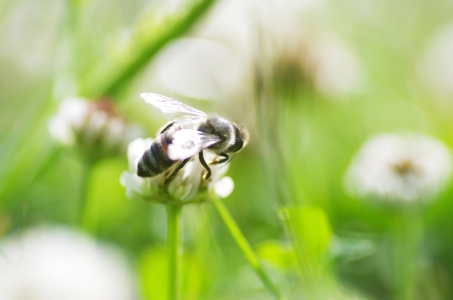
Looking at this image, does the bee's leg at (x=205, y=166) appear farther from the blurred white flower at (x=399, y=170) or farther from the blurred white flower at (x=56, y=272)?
the blurred white flower at (x=399, y=170)

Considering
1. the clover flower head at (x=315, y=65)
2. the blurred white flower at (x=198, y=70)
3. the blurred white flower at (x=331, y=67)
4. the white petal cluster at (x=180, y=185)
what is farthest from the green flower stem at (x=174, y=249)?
the blurred white flower at (x=198, y=70)

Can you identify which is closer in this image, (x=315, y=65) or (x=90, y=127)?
(x=90, y=127)

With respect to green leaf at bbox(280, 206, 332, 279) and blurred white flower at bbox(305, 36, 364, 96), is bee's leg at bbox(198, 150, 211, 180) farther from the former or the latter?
blurred white flower at bbox(305, 36, 364, 96)

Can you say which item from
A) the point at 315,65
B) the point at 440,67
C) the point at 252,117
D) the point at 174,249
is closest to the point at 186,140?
the point at 174,249

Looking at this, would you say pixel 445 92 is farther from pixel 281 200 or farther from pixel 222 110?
pixel 281 200

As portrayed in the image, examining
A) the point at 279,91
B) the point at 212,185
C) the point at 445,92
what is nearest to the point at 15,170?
the point at 212,185

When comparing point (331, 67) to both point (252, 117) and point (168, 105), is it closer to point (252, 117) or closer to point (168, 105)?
point (252, 117)

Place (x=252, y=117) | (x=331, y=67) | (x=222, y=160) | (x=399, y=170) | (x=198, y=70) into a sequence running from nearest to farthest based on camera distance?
(x=222, y=160) → (x=399, y=170) → (x=252, y=117) → (x=331, y=67) → (x=198, y=70)
